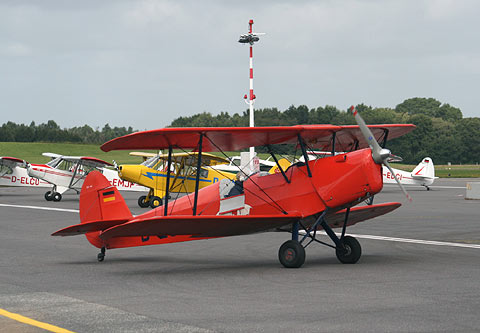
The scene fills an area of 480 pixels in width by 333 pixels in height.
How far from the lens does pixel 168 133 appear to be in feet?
33.3

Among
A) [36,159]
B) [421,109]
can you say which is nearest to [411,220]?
[36,159]

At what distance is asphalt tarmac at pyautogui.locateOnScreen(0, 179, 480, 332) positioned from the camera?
6.46 m

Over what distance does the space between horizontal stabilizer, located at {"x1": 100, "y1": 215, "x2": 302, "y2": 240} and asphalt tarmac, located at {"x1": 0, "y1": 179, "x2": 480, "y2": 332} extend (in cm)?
62

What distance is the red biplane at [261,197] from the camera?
996 cm

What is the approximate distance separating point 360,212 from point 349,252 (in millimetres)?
1098

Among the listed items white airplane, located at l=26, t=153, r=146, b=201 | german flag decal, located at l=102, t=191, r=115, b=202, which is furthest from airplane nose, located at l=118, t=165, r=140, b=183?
german flag decal, located at l=102, t=191, r=115, b=202

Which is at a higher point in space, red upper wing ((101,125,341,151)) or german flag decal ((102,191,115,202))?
red upper wing ((101,125,341,151))

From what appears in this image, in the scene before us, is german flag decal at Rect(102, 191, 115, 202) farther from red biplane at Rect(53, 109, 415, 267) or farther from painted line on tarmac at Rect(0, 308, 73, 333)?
painted line on tarmac at Rect(0, 308, 73, 333)

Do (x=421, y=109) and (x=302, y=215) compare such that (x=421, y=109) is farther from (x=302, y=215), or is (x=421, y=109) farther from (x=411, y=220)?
(x=302, y=215)

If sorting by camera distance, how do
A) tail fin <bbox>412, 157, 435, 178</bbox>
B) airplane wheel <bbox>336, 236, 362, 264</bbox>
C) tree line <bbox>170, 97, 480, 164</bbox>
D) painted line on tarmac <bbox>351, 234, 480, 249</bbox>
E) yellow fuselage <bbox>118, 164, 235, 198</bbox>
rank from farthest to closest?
tree line <bbox>170, 97, 480, 164</bbox> < tail fin <bbox>412, 157, 435, 178</bbox> < yellow fuselage <bbox>118, 164, 235, 198</bbox> < painted line on tarmac <bbox>351, 234, 480, 249</bbox> < airplane wheel <bbox>336, 236, 362, 264</bbox>

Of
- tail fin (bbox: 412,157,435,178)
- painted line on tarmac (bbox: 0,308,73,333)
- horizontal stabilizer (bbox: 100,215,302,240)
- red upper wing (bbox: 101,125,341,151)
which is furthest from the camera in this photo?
tail fin (bbox: 412,157,435,178)

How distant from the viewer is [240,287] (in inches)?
341

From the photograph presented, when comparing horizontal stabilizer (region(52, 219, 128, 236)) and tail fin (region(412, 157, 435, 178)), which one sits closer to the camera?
horizontal stabilizer (region(52, 219, 128, 236))

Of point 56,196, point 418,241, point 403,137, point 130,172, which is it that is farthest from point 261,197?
point 403,137
